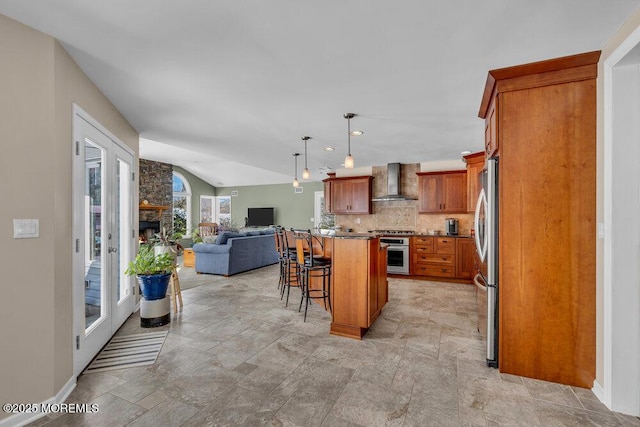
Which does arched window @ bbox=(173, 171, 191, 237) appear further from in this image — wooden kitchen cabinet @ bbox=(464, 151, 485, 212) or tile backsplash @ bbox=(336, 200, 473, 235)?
wooden kitchen cabinet @ bbox=(464, 151, 485, 212)

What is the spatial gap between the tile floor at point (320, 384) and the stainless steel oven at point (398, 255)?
8.23 ft

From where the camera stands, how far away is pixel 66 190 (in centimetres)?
211

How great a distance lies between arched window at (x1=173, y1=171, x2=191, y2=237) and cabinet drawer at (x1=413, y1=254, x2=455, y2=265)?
8.00 metres

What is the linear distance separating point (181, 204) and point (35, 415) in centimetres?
985

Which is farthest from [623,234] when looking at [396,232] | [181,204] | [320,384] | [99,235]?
[181,204]

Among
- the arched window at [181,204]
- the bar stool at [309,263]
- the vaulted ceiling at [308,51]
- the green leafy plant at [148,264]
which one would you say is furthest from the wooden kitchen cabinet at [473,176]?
the arched window at [181,204]

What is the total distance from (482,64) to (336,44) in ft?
3.92

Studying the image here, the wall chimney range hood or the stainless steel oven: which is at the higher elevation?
the wall chimney range hood

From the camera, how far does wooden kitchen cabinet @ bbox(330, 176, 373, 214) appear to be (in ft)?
22.2

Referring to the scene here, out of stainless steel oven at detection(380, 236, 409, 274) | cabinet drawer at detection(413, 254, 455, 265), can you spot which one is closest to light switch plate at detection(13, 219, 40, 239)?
stainless steel oven at detection(380, 236, 409, 274)

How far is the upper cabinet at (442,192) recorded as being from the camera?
5891 millimetres

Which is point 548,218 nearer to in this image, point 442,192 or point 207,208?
point 442,192

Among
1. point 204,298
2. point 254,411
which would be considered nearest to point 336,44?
point 254,411

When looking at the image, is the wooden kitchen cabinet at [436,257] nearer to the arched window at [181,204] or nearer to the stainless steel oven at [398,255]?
the stainless steel oven at [398,255]
